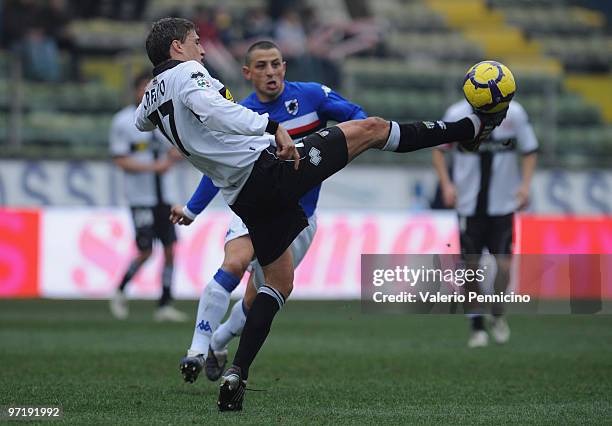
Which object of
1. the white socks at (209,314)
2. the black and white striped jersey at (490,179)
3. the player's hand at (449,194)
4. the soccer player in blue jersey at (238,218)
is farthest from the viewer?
the black and white striped jersey at (490,179)

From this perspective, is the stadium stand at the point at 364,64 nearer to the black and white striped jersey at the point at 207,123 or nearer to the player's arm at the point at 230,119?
the black and white striped jersey at the point at 207,123

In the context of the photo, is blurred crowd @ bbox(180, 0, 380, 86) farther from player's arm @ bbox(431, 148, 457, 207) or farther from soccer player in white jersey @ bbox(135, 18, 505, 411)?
soccer player in white jersey @ bbox(135, 18, 505, 411)

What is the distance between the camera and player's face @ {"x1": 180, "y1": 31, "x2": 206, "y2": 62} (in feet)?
22.3

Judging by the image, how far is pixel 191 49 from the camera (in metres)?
6.81

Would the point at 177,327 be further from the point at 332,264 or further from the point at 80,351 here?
the point at 332,264

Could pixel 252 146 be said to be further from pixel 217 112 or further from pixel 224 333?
pixel 224 333

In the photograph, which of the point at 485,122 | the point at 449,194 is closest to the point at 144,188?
the point at 449,194

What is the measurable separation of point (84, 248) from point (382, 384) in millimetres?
8777

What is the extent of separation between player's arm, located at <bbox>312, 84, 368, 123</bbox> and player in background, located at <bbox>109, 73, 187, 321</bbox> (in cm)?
582

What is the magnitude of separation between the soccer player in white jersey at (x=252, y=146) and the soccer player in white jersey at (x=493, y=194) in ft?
13.7

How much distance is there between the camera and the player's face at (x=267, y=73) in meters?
8.33

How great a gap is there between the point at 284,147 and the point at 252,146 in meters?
0.37

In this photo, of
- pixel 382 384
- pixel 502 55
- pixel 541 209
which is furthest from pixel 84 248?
pixel 502 55

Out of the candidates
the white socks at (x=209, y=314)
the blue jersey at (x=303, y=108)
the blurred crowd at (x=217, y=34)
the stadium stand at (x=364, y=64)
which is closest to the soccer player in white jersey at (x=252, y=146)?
the white socks at (x=209, y=314)
